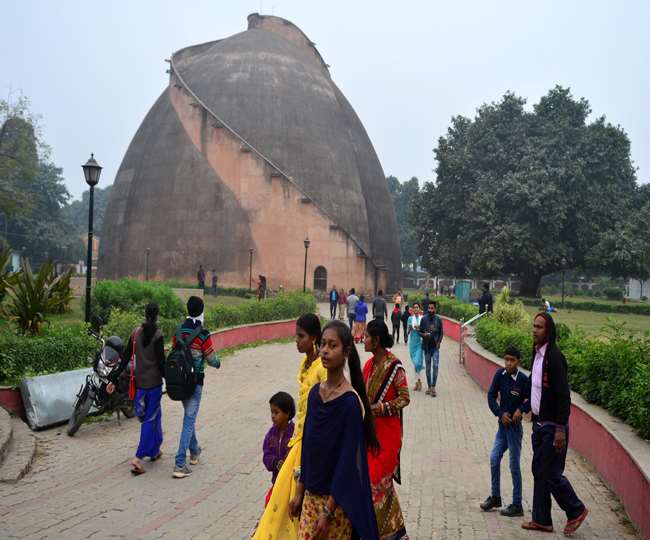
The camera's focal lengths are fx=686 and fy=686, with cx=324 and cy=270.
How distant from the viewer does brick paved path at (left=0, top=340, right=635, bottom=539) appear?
492 centimetres

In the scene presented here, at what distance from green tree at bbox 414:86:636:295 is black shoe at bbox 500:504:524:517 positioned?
28.5 meters

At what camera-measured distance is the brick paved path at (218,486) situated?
492cm

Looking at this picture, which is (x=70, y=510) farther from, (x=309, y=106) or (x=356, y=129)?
(x=356, y=129)

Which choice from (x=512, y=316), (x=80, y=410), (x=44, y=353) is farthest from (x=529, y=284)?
(x=80, y=410)

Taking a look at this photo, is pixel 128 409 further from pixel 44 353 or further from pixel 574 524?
pixel 574 524

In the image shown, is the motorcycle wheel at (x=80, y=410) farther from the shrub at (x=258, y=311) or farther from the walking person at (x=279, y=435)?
the shrub at (x=258, y=311)

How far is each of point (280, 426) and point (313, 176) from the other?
3555 centimetres

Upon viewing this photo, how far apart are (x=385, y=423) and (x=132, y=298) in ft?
41.9

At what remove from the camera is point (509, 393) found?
17.7ft

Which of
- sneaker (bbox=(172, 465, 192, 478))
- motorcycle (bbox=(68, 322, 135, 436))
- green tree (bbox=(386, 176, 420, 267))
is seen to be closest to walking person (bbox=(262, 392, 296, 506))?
sneaker (bbox=(172, 465, 192, 478))

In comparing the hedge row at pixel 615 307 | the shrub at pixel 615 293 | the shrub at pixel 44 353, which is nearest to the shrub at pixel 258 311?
the shrub at pixel 44 353

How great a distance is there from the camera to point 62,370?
8773mm

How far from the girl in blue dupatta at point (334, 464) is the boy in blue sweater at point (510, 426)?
7.96 ft

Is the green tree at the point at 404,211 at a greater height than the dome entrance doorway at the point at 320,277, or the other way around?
the green tree at the point at 404,211
